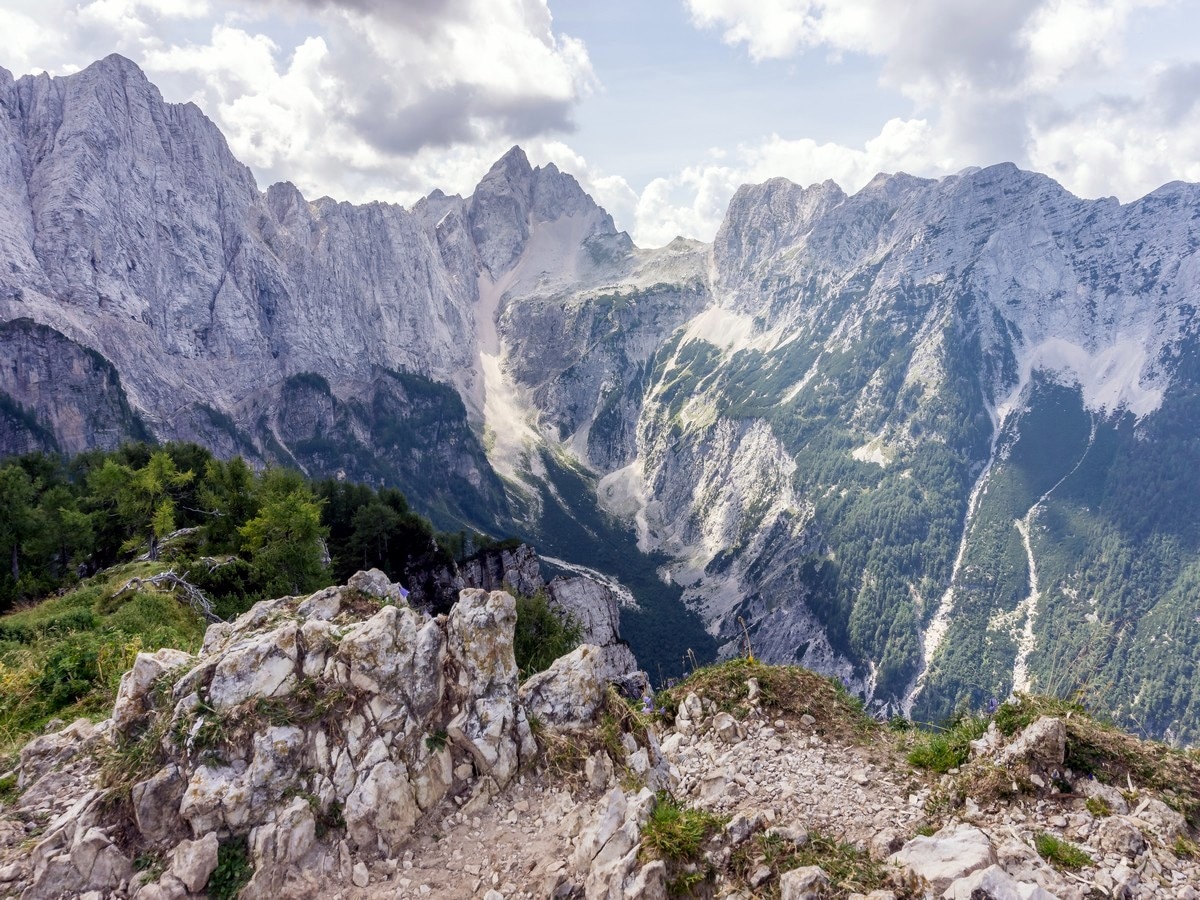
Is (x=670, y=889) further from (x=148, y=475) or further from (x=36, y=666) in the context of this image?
(x=148, y=475)

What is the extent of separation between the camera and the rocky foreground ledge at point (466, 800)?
30.2 feet

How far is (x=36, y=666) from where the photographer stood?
1647cm

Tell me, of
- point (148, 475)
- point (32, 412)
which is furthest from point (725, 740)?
point (32, 412)

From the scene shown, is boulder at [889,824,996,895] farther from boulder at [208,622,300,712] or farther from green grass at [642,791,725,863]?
boulder at [208,622,300,712]

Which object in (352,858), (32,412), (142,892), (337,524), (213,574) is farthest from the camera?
(32,412)

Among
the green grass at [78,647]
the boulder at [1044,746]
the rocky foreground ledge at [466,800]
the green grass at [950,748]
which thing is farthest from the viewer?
the green grass at [78,647]

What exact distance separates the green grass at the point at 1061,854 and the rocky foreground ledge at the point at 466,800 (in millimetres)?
64

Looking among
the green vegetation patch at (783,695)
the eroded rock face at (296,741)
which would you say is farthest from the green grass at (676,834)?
the green vegetation patch at (783,695)

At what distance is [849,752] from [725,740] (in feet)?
9.56

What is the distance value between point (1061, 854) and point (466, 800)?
31.8 ft

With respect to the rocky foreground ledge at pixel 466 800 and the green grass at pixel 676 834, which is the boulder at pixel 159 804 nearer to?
the rocky foreground ledge at pixel 466 800

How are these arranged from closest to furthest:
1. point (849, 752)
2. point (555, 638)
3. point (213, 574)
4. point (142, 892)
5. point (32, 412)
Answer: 1. point (142, 892)
2. point (849, 752)
3. point (213, 574)
4. point (555, 638)
5. point (32, 412)

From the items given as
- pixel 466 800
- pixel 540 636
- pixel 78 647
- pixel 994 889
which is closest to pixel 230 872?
pixel 466 800

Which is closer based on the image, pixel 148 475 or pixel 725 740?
pixel 725 740
